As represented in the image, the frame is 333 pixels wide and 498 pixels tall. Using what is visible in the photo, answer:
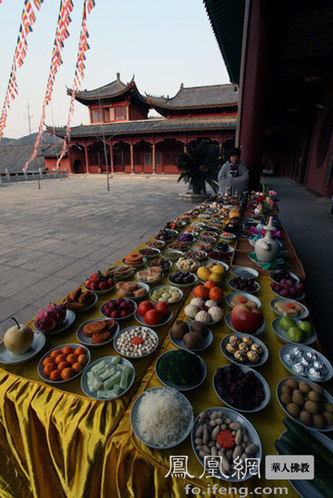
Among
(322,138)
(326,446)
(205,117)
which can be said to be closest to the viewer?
(326,446)

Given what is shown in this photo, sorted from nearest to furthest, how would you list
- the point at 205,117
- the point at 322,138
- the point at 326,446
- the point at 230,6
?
the point at 326,446, the point at 230,6, the point at 322,138, the point at 205,117

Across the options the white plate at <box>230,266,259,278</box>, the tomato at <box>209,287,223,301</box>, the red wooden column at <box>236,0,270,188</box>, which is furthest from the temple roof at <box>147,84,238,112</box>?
the tomato at <box>209,287,223,301</box>

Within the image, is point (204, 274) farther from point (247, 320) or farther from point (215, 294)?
point (247, 320)

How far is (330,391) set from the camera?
3.88 ft

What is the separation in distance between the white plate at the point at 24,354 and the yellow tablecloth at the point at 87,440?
0.04 metres

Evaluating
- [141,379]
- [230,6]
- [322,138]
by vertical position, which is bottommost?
[141,379]

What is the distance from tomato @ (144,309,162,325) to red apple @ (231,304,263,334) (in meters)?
0.50

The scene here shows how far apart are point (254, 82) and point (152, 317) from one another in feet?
25.0

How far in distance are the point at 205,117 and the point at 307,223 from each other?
18.7 m

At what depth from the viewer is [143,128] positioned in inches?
879

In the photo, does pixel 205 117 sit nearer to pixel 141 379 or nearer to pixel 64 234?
pixel 64 234

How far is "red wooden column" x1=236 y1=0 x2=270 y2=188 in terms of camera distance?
6.16 meters

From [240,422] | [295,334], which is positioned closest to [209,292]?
[295,334]

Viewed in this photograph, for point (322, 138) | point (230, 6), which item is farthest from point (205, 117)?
point (230, 6)
